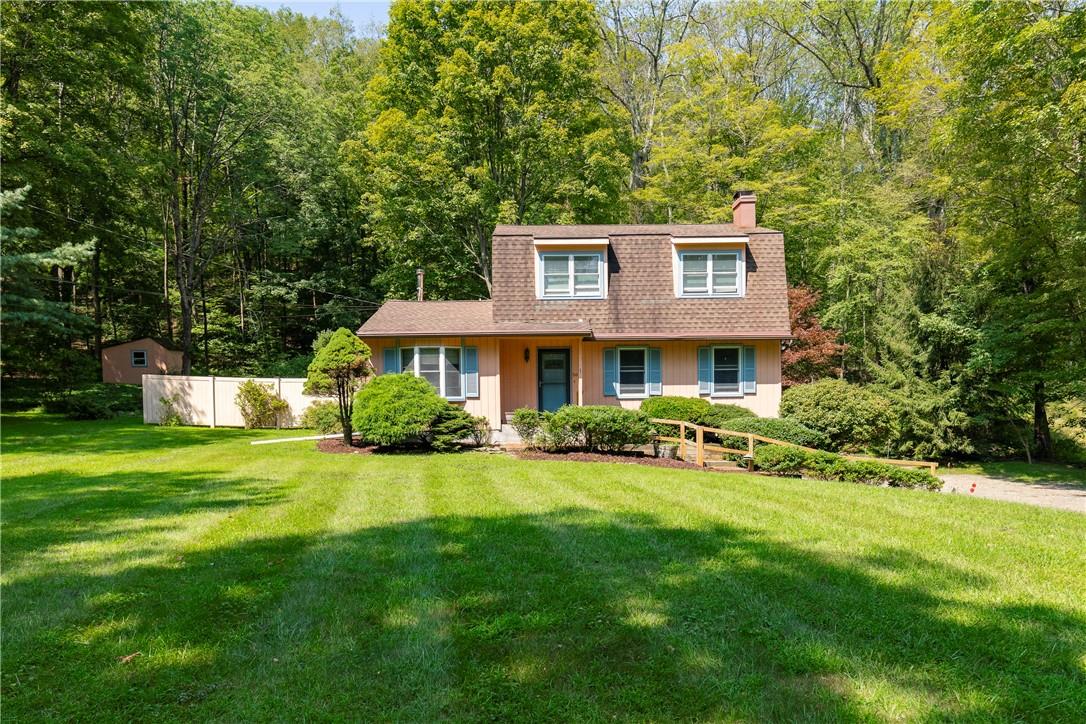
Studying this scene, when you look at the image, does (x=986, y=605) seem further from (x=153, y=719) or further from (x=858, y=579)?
(x=153, y=719)

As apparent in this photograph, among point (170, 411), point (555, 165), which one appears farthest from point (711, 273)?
point (170, 411)

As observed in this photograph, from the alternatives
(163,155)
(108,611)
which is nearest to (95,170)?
(163,155)

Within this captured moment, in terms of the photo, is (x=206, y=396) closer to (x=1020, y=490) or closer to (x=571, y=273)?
(x=571, y=273)

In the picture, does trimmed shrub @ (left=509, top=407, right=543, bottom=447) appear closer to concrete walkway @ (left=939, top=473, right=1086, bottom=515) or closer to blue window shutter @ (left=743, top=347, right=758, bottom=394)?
blue window shutter @ (left=743, top=347, right=758, bottom=394)

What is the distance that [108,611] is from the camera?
3631mm

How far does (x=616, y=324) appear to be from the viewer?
1570 cm

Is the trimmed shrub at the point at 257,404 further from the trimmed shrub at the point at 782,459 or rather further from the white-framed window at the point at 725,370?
the trimmed shrub at the point at 782,459

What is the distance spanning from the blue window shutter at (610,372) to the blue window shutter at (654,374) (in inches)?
37.7

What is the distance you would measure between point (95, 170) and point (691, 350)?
19.7 meters

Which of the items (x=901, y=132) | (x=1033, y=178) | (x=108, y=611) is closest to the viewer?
(x=108, y=611)

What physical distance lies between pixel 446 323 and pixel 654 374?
20.2 ft

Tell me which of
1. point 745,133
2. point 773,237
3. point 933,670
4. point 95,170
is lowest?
point 933,670

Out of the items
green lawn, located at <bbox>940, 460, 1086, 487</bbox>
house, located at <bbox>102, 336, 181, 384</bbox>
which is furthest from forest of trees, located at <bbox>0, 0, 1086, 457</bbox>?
house, located at <bbox>102, 336, 181, 384</bbox>

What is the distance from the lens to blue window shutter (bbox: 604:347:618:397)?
15.7 metres
